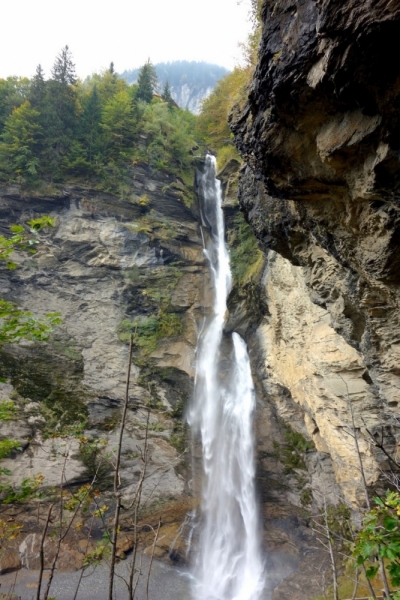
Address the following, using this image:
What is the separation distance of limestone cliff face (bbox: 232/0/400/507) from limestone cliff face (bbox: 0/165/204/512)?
843 cm

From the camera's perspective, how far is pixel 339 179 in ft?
17.0

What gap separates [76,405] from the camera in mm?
15102

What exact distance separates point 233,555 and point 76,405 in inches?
324

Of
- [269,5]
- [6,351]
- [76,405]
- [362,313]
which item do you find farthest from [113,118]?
[362,313]

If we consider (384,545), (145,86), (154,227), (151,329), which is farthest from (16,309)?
(145,86)

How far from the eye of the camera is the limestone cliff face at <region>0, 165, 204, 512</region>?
14.5m

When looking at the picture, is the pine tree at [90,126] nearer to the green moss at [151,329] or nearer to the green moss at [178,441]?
the green moss at [151,329]

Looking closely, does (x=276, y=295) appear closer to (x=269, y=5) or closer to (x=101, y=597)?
(x=269, y=5)

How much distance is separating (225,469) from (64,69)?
73.6 feet

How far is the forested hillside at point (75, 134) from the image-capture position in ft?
59.5

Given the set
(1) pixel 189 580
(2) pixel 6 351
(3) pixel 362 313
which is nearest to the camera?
(3) pixel 362 313

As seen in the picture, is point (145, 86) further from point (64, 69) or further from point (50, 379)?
point (50, 379)

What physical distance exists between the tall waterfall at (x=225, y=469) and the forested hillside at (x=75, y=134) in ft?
28.8

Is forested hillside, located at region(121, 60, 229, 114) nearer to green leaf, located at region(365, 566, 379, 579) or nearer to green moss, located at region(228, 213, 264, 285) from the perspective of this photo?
green moss, located at region(228, 213, 264, 285)
